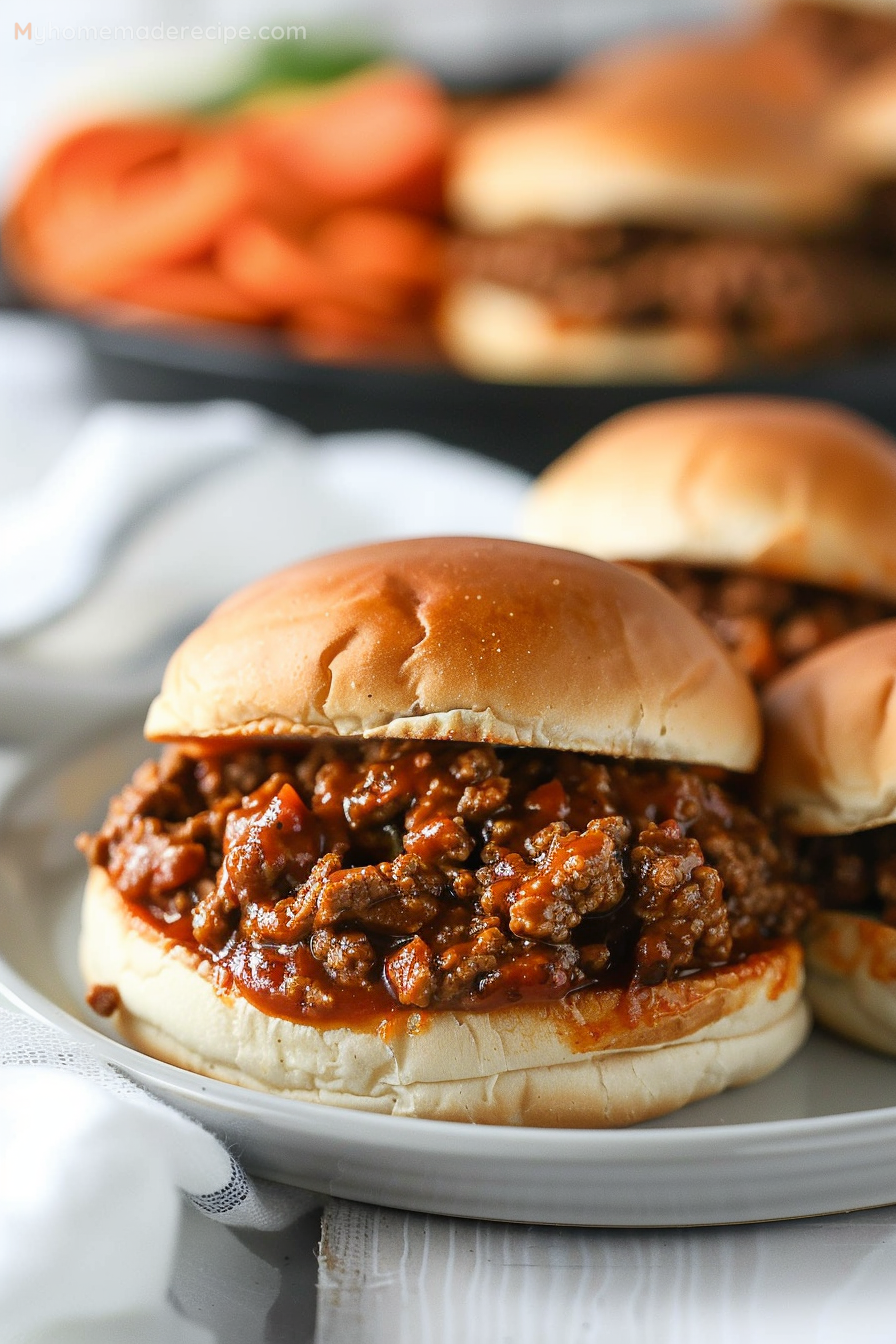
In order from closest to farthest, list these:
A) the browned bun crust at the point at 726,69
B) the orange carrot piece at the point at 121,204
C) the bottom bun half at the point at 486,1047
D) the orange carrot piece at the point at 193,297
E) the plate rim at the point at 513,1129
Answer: the plate rim at the point at 513,1129 → the bottom bun half at the point at 486,1047 → the orange carrot piece at the point at 193,297 → the orange carrot piece at the point at 121,204 → the browned bun crust at the point at 726,69

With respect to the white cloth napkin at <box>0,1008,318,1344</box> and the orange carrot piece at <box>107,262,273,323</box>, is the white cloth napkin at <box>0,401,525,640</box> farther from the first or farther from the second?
the white cloth napkin at <box>0,1008,318,1344</box>

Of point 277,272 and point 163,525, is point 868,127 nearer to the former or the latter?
point 277,272

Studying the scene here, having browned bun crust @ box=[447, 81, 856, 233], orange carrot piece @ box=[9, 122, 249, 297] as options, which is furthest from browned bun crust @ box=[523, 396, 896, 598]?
orange carrot piece @ box=[9, 122, 249, 297]

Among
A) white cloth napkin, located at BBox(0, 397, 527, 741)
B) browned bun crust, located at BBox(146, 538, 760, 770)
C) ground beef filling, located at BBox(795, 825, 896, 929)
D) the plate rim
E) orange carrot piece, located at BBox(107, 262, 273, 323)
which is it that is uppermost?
browned bun crust, located at BBox(146, 538, 760, 770)

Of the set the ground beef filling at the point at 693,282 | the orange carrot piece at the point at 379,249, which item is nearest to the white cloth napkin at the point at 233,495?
the ground beef filling at the point at 693,282

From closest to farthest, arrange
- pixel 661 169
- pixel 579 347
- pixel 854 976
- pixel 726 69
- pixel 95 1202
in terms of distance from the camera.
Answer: pixel 95 1202
pixel 854 976
pixel 661 169
pixel 579 347
pixel 726 69

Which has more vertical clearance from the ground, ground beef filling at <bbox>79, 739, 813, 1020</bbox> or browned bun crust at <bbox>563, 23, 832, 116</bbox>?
ground beef filling at <bbox>79, 739, 813, 1020</bbox>

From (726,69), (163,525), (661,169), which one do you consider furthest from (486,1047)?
(726,69)

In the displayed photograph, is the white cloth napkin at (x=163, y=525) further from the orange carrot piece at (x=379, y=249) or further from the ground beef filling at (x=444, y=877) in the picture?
the orange carrot piece at (x=379, y=249)
